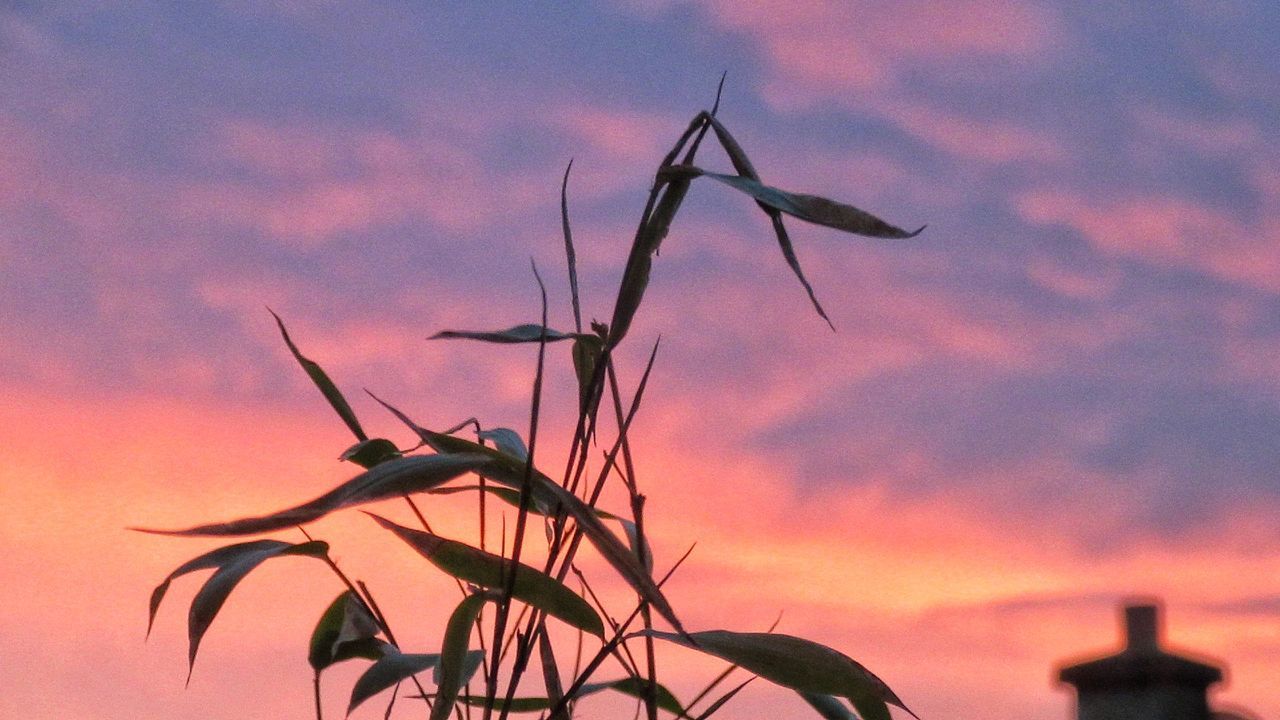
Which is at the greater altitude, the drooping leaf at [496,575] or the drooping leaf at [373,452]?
the drooping leaf at [373,452]

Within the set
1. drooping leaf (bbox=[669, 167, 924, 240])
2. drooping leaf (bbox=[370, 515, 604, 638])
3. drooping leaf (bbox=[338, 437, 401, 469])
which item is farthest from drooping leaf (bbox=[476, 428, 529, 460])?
drooping leaf (bbox=[669, 167, 924, 240])

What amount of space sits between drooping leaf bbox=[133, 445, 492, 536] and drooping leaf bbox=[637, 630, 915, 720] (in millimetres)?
205

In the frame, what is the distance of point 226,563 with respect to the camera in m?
0.96

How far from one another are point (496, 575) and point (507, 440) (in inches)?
9.9

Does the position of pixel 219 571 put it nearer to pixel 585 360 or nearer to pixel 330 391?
pixel 330 391

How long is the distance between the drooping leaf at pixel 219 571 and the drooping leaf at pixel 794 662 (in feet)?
0.90

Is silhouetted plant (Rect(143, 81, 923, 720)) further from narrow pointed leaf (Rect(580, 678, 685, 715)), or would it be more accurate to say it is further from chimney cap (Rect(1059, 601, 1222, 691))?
chimney cap (Rect(1059, 601, 1222, 691))

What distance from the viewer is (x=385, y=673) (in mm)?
950

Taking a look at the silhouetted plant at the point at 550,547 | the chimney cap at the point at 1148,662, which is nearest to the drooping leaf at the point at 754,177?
the silhouetted plant at the point at 550,547

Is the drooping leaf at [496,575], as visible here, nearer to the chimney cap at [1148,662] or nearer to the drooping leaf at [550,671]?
the drooping leaf at [550,671]

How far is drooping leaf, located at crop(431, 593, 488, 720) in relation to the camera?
88 centimetres

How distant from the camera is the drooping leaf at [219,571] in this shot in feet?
2.98

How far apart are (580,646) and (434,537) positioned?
27cm

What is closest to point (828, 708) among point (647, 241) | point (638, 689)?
point (638, 689)
